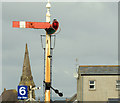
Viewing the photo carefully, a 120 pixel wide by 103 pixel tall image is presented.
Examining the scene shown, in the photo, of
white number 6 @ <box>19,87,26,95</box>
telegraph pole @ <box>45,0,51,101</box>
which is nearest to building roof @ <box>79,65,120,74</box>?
white number 6 @ <box>19,87,26,95</box>

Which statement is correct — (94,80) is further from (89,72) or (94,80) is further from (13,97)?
(13,97)

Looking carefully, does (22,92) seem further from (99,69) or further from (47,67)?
(99,69)

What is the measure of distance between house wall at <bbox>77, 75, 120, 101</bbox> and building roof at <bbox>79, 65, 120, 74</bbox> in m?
0.53

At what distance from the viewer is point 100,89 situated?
142 feet

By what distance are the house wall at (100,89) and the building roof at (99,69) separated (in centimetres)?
53

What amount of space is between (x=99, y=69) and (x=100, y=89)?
233 cm

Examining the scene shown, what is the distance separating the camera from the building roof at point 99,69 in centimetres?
4316

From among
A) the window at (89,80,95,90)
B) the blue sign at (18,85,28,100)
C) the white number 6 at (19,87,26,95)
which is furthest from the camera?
the window at (89,80,95,90)

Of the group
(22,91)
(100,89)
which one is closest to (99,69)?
(100,89)

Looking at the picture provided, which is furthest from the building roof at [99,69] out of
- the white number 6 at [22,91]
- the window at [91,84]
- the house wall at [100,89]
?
the white number 6 at [22,91]

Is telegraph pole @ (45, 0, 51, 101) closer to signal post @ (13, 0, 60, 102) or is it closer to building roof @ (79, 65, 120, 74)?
signal post @ (13, 0, 60, 102)

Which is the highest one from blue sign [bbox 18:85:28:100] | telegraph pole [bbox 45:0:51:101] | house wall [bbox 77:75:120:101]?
telegraph pole [bbox 45:0:51:101]

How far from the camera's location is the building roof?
4316cm

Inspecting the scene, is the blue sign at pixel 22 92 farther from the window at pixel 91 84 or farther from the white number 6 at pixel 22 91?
the window at pixel 91 84
